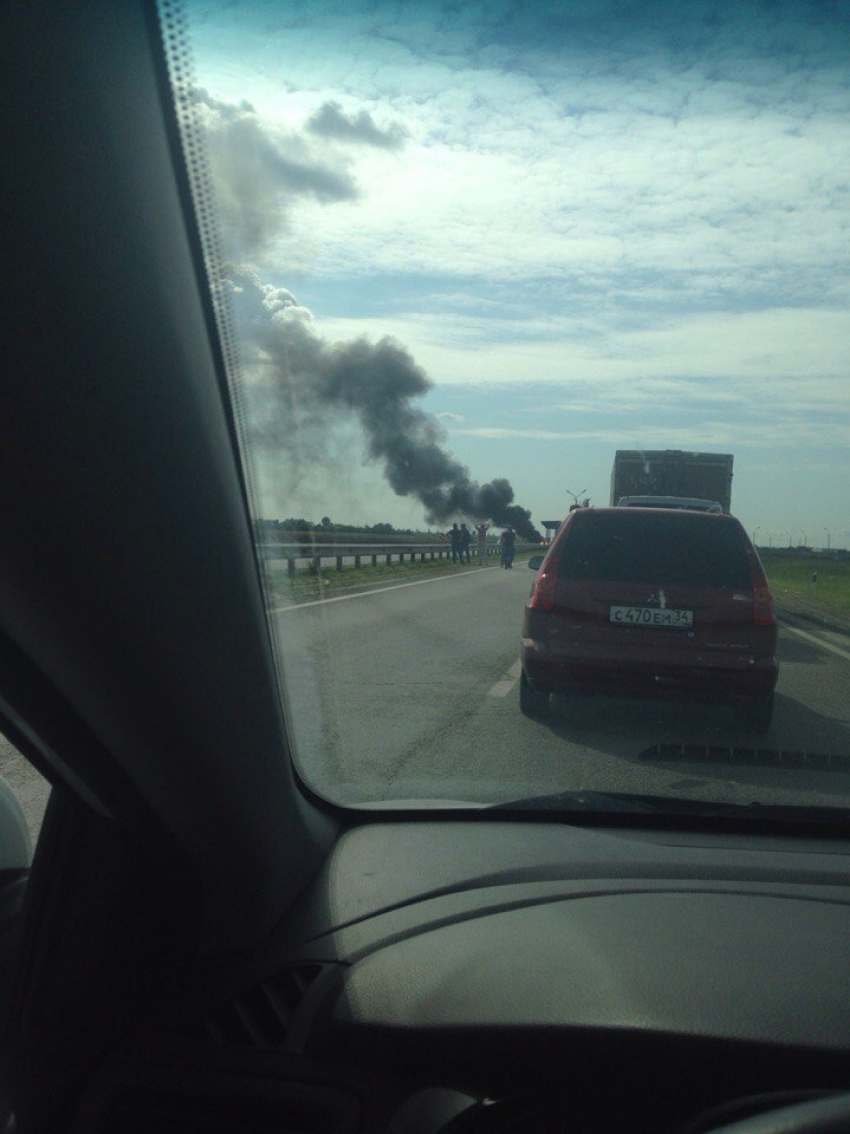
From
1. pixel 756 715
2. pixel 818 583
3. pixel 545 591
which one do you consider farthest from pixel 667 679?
pixel 818 583

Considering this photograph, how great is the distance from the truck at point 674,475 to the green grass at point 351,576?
5.42m

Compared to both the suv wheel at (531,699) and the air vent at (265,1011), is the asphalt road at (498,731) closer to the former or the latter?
the suv wheel at (531,699)

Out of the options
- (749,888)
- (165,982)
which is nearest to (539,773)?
(749,888)

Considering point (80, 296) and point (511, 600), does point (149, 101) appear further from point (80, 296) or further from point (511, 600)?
point (511, 600)

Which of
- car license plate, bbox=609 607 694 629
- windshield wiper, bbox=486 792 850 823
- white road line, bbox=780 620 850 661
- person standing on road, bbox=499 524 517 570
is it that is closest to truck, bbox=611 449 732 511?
white road line, bbox=780 620 850 661

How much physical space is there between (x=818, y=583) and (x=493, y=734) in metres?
26.6

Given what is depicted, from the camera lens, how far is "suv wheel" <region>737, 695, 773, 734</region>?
7188 millimetres

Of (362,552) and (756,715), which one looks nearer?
A: (756,715)

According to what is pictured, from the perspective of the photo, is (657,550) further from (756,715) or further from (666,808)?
(666,808)

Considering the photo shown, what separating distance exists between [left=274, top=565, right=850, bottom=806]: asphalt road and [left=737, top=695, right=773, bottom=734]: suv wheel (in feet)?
0.24

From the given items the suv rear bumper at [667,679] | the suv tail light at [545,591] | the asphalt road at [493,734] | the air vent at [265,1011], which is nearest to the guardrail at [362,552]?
the asphalt road at [493,734]

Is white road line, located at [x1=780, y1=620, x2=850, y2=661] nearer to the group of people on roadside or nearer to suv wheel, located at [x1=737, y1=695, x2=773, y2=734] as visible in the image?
suv wheel, located at [x1=737, y1=695, x2=773, y2=734]

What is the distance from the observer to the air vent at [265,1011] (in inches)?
107

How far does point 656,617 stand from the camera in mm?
7473
